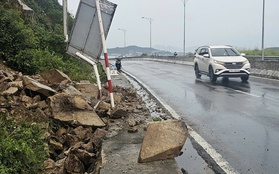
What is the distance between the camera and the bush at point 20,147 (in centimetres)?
385

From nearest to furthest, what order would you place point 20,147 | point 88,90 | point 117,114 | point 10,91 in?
point 20,147, point 10,91, point 117,114, point 88,90

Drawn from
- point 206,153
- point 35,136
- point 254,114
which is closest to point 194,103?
point 254,114

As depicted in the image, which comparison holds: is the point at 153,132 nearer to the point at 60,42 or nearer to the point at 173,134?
the point at 173,134

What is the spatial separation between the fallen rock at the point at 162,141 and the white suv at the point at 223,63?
1315 centimetres

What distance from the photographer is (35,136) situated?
478 centimetres

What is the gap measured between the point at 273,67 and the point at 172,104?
1236cm

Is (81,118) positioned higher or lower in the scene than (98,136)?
higher

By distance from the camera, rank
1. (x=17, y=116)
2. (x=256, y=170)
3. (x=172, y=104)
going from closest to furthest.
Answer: (x=256, y=170) → (x=17, y=116) → (x=172, y=104)

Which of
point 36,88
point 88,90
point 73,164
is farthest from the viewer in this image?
point 88,90

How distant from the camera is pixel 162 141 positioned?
194 inches

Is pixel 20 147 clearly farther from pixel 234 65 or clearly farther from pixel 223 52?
pixel 223 52

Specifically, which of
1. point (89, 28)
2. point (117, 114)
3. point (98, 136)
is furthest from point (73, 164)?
point (89, 28)

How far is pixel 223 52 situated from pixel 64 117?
14575 mm

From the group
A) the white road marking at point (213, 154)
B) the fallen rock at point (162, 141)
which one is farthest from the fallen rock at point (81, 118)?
the white road marking at point (213, 154)
